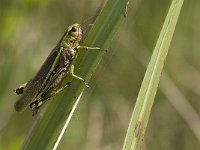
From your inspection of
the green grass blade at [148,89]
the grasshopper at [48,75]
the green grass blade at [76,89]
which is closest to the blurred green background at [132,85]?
the grasshopper at [48,75]

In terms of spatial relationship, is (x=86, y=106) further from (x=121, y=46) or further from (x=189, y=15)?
(x=189, y=15)

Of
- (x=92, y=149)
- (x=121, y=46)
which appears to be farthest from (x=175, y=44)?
(x=92, y=149)

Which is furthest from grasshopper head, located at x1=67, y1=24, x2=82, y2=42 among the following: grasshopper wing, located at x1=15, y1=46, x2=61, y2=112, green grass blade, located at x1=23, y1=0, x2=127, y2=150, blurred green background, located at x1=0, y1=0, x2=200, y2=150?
blurred green background, located at x1=0, y1=0, x2=200, y2=150

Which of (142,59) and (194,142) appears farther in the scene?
(142,59)

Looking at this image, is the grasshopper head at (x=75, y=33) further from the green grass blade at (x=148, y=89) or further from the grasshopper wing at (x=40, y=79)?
the green grass blade at (x=148, y=89)

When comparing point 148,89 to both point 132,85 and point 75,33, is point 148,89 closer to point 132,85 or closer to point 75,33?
point 75,33

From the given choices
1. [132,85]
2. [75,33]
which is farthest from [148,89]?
[132,85]
